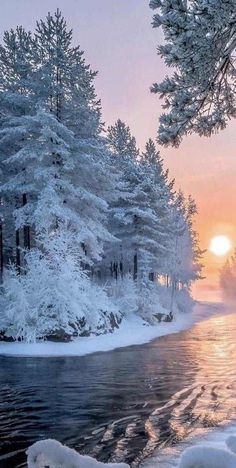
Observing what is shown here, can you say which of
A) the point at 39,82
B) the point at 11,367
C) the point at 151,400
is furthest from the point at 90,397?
the point at 39,82

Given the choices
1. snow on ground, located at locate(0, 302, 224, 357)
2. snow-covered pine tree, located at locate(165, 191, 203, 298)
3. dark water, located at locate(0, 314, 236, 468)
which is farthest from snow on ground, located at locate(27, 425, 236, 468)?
snow-covered pine tree, located at locate(165, 191, 203, 298)

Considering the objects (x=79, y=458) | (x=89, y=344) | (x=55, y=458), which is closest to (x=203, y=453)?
(x=79, y=458)

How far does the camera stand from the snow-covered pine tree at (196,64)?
21.2ft

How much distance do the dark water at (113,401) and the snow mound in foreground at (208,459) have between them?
7.79ft

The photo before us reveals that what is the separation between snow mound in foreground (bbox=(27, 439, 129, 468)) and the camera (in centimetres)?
433

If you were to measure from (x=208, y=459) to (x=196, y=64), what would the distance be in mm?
5959

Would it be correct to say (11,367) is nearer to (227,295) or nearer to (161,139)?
(161,139)

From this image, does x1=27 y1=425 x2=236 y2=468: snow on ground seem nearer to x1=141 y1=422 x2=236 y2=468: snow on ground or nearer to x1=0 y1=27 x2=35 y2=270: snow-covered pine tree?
x1=141 y1=422 x2=236 y2=468: snow on ground

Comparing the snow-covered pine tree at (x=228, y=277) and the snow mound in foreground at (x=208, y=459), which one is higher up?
the snow-covered pine tree at (x=228, y=277)

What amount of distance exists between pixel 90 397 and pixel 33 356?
368 inches

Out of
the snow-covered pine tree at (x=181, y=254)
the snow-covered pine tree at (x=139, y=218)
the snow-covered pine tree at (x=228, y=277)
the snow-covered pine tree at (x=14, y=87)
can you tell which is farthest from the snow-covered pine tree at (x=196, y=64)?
the snow-covered pine tree at (x=228, y=277)

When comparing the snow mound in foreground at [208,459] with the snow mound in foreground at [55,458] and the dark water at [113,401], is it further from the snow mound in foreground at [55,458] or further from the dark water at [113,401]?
the dark water at [113,401]

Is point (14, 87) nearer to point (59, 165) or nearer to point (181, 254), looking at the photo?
point (59, 165)

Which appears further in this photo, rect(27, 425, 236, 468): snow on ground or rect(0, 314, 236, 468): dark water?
rect(0, 314, 236, 468): dark water
